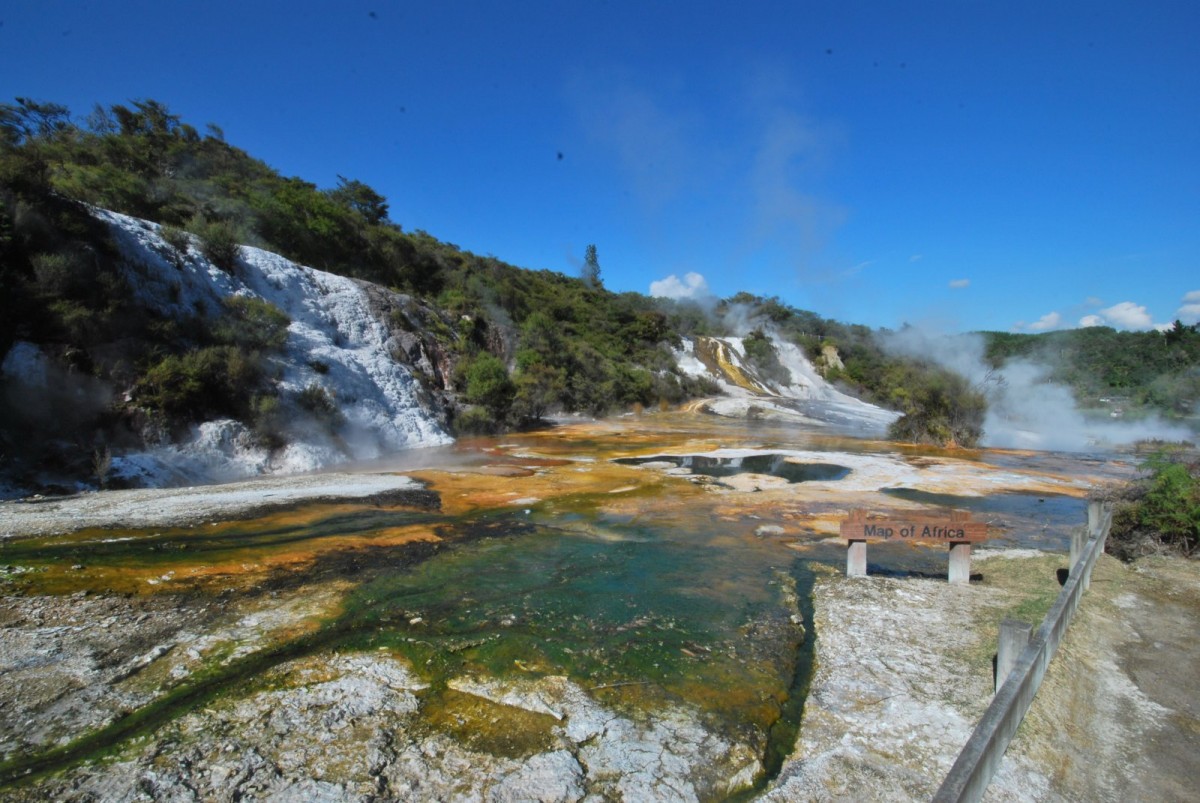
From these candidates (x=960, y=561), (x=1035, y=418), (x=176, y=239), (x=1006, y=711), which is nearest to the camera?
(x=1006, y=711)

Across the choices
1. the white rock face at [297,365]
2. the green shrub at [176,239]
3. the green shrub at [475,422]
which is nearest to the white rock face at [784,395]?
the green shrub at [475,422]

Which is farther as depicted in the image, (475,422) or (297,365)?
(475,422)

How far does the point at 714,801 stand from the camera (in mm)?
3025

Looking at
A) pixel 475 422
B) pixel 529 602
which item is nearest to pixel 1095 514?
pixel 529 602

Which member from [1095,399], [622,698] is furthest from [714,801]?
[1095,399]

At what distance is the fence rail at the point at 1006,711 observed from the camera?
2360mm

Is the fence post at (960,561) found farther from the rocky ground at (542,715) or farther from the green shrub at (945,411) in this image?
the green shrub at (945,411)

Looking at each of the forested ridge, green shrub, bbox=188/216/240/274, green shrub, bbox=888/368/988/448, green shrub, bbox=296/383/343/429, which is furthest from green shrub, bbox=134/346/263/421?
green shrub, bbox=888/368/988/448

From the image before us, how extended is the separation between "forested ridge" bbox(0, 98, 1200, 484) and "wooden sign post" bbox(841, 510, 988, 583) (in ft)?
43.6

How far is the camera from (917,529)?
618cm

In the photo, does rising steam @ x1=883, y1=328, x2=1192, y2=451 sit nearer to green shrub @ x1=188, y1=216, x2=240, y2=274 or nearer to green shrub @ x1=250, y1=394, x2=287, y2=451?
green shrub @ x1=250, y1=394, x2=287, y2=451

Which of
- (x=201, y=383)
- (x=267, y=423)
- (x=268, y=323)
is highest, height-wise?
(x=268, y=323)

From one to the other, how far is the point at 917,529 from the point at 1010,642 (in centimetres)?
272

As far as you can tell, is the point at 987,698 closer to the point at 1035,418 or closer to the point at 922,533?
the point at 922,533
